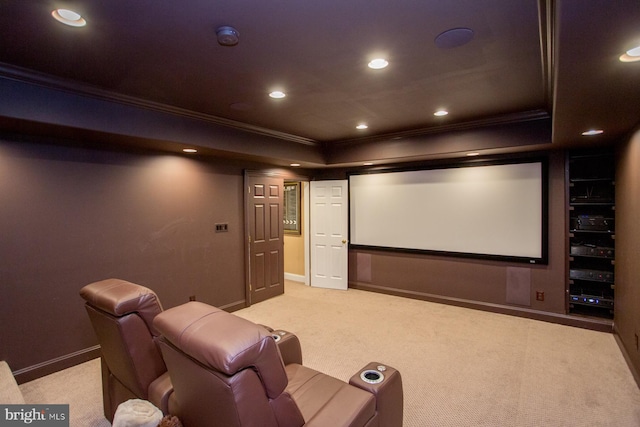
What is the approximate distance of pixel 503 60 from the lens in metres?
2.40

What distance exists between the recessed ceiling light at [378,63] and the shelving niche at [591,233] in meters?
3.18

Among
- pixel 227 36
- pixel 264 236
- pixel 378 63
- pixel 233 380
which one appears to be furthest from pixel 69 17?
pixel 264 236

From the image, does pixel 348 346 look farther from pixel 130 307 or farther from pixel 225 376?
pixel 225 376

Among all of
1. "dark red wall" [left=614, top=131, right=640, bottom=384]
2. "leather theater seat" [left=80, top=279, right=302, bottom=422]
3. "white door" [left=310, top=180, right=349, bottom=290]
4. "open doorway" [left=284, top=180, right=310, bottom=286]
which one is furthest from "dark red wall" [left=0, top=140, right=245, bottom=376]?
"dark red wall" [left=614, top=131, right=640, bottom=384]

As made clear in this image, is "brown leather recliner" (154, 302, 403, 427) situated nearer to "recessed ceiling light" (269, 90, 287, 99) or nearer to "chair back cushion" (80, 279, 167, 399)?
"chair back cushion" (80, 279, 167, 399)

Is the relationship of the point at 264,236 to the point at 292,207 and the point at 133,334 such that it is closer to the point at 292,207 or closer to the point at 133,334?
the point at 292,207

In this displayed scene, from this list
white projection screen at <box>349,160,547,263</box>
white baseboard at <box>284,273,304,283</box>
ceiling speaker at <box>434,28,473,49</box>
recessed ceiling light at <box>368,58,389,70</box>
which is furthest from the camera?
white baseboard at <box>284,273,304,283</box>

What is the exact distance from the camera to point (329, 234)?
6.16m

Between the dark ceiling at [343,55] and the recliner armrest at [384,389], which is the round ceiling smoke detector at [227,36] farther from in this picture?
the recliner armrest at [384,389]

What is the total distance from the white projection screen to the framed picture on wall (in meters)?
1.25

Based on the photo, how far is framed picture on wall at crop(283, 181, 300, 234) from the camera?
680 centimetres

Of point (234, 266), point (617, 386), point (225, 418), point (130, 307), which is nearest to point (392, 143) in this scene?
point (234, 266)

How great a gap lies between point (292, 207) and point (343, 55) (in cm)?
476

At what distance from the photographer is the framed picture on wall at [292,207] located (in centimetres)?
680
